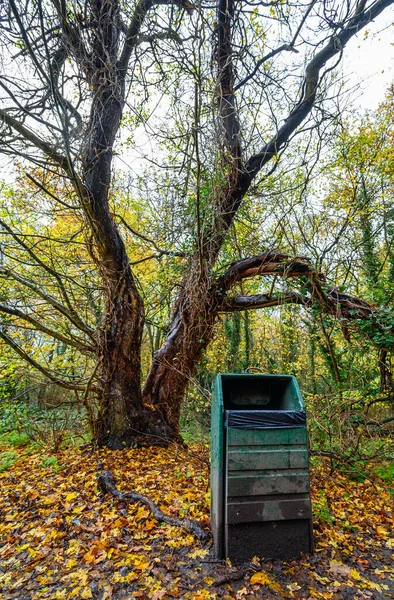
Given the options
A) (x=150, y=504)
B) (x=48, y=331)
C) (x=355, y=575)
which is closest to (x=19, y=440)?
(x=48, y=331)

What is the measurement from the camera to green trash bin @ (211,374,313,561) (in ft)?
7.34

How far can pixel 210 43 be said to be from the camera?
389 cm

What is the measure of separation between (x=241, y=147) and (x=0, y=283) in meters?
4.98

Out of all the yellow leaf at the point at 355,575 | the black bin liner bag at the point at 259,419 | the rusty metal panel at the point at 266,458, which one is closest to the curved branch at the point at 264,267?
the black bin liner bag at the point at 259,419

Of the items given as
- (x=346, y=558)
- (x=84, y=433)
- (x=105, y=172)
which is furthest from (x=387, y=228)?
(x=84, y=433)

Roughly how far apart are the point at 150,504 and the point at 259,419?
161cm

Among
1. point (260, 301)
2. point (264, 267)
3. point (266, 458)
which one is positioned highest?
point (264, 267)

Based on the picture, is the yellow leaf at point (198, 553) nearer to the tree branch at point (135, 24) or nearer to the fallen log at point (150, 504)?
the fallen log at point (150, 504)

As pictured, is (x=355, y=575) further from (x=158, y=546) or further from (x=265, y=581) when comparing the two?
(x=158, y=546)

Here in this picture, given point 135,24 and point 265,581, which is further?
point 135,24

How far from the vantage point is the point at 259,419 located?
233cm

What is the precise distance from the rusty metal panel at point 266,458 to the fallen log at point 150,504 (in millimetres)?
799

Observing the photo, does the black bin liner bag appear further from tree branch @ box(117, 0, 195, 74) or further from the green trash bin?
tree branch @ box(117, 0, 195, 74)

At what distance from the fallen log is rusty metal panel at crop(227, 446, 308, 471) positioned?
799 mm
